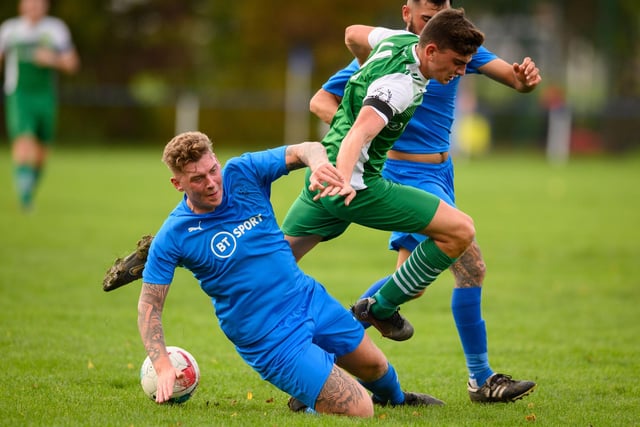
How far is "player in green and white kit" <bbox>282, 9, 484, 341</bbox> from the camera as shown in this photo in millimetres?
4984

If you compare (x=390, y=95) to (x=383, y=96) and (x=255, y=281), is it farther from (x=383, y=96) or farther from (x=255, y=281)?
(x=255, y=281)

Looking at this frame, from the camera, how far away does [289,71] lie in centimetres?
3300

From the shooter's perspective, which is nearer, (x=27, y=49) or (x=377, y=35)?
(x=377, y=35)

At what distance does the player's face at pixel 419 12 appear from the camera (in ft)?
19.0

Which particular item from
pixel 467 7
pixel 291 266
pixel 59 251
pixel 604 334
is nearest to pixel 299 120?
pixel 467 7

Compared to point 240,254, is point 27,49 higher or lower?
higher

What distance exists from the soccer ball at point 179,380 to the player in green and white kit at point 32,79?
889cm

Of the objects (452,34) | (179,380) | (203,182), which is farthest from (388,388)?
(452,34)

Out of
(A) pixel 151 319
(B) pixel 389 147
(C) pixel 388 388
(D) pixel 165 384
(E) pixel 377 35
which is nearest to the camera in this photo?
(D) pixel 165 384

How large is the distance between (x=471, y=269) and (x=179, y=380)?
1.86m

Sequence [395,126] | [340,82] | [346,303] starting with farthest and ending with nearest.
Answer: [346,303], [340,82], [395,126]

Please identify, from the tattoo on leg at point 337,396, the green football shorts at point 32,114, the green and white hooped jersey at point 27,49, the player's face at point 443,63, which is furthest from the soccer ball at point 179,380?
the green and white hooped jersey at point 27,49

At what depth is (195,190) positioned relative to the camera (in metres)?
4.92

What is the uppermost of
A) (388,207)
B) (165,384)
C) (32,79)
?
(388,207)
